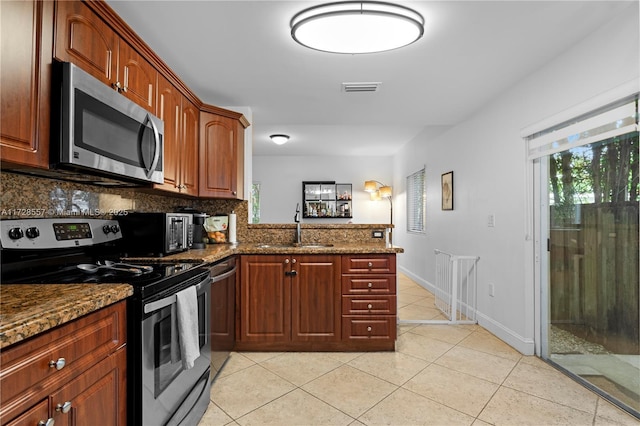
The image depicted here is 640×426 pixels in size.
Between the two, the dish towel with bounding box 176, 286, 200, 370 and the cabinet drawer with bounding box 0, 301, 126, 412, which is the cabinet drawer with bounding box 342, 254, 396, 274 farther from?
the cabinet drawer with bounding box 0, 301, 126, 412

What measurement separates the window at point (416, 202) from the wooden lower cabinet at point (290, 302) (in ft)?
10.5

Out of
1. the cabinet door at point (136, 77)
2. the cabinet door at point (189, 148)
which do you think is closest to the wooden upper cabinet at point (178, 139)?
the cabinet door at point (189, 148)

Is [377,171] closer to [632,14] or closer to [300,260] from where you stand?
[300,260]

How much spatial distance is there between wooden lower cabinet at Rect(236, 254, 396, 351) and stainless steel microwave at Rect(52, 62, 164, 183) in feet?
4.08

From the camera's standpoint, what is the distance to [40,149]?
1.40m

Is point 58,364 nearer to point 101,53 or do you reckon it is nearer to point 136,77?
point 101,53

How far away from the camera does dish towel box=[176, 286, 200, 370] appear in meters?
1.69

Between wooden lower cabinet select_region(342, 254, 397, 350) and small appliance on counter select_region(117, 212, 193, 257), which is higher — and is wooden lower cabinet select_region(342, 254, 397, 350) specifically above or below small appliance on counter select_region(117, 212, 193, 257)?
below

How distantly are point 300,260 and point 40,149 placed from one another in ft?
6.25

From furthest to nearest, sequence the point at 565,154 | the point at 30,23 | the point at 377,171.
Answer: the point at 377,171 → the point at 565,154 → the point at 30,23

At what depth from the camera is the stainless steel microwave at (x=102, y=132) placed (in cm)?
146

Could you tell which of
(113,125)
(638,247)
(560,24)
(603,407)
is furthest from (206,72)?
(603,407)

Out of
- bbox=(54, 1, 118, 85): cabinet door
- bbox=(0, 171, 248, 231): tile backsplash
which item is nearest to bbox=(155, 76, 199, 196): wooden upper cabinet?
bbox=(0, 171, 248, 231): tile backsplash

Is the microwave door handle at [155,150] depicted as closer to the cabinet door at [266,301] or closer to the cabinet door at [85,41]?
the cabinet door at [85,41]
